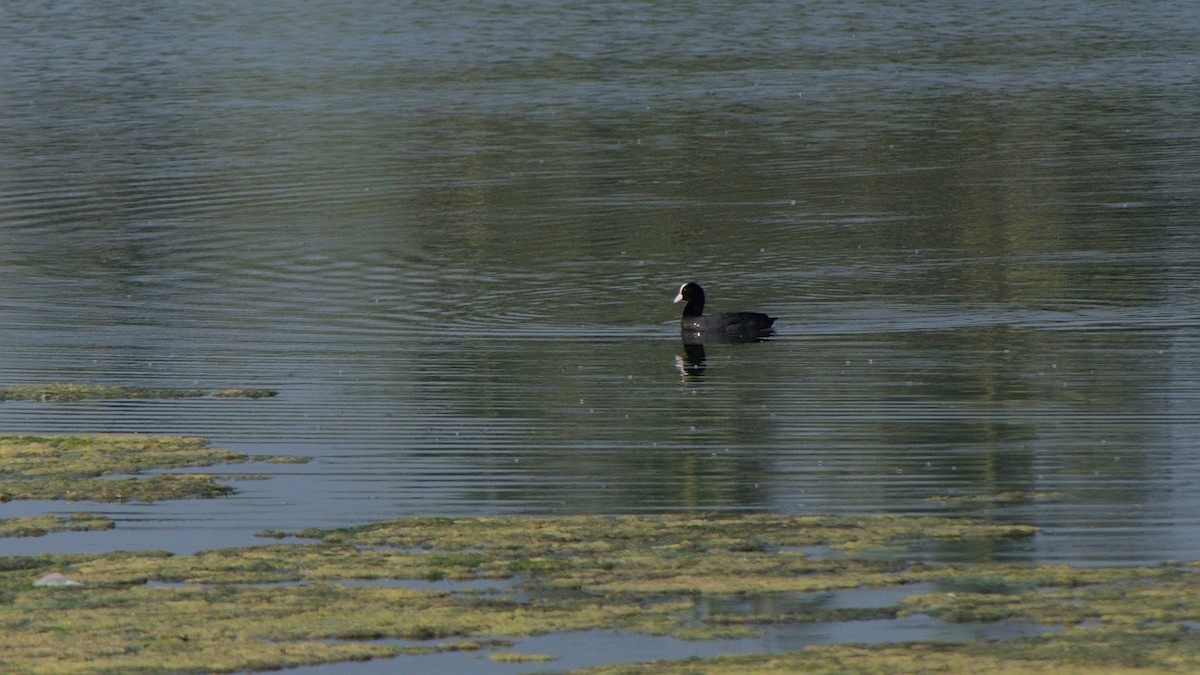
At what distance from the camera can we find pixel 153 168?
4175cm

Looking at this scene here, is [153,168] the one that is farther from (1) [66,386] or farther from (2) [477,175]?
(1) [66,386]

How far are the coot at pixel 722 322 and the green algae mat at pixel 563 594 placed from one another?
8489 mm

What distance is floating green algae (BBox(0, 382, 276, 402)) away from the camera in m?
20.0

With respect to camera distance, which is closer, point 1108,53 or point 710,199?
point 710,199

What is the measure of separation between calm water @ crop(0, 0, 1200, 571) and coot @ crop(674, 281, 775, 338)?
A: 29cm

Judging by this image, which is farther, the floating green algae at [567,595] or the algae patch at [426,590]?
the algae patch at [426,590]

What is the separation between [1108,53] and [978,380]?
4285 cm

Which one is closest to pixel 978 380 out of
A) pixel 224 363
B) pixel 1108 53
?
pixel 224 363

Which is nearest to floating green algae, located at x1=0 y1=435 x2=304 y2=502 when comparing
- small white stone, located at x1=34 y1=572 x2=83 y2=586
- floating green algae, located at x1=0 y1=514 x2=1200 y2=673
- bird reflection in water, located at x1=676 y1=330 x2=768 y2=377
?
floating green algae, located at x1=0 y1=514 x2=1200 y2=673

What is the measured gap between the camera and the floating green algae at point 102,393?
65.6ft

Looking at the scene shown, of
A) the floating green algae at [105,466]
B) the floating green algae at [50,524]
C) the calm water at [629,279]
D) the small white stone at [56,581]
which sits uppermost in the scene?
the small white stone at [56,581]

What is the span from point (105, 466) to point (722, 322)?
8.39 m

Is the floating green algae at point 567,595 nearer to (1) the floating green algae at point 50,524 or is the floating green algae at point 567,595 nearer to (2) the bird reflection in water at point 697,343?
(1) the floating green algae at point 50,524

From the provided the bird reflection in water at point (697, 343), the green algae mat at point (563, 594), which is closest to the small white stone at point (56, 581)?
the green algae mat at point (563, 594)
